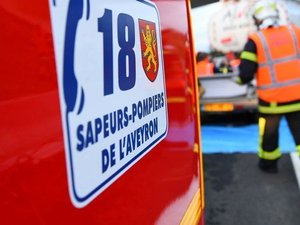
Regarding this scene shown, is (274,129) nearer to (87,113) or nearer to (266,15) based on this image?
(266,15)

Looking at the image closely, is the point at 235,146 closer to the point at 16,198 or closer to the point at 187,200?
the point at 187,200

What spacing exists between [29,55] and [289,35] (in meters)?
4.37

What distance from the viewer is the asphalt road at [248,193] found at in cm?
424

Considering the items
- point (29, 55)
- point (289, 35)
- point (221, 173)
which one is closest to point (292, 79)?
point (289, 35)

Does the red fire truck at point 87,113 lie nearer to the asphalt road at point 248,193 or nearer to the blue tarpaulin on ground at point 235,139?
the asphalt road at point 248,193

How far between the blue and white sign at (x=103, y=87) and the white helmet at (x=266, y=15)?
374 centimetres

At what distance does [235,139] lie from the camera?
7004mm

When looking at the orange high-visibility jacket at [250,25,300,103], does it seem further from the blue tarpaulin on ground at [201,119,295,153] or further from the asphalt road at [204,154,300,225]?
the blue tarpaulin on ground at [201,119,295,153]

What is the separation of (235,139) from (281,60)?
2408 mm

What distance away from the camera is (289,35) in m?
4.81

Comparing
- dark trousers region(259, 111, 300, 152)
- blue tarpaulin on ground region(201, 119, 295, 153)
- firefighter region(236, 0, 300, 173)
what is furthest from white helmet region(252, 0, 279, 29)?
blue tarpaulin on ground region(201, 119, 295, 153)

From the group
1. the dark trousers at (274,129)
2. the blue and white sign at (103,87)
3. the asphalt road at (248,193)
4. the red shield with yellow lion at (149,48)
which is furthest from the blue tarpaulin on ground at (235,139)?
the blue and white sign at (103,87)

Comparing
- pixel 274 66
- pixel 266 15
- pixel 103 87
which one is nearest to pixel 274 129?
pixel 274 66

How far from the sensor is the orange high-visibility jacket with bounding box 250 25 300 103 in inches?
188
